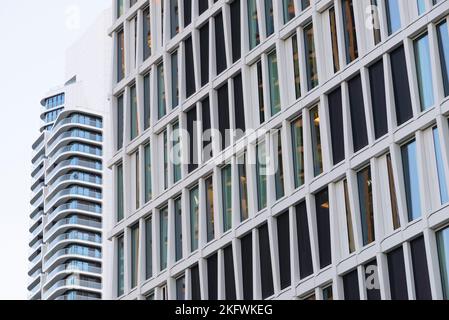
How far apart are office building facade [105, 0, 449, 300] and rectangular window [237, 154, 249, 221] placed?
78 mm

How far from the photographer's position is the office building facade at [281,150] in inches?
1469

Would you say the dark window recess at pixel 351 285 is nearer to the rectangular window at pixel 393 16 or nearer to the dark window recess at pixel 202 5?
the rectangular window at pixel 393 16

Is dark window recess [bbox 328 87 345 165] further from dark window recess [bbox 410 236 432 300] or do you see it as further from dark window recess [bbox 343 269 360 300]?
dark window recess [bbox 410 236 432 300]

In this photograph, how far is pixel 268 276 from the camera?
4303 cm

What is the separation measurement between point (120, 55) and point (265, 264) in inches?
738

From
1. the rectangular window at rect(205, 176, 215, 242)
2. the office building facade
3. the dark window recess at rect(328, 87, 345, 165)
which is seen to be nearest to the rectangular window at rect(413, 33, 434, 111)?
the office building facade

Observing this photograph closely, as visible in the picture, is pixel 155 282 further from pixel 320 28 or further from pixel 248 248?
pixel 320 28

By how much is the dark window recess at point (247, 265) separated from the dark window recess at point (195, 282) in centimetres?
306

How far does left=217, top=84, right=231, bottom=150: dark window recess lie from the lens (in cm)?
4756

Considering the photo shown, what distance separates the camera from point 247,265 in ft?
146

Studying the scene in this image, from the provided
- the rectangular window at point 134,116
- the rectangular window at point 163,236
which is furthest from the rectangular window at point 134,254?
the rectangular window at point 134,116

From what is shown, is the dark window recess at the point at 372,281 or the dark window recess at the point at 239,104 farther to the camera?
the dark window recess at the point at 239,104

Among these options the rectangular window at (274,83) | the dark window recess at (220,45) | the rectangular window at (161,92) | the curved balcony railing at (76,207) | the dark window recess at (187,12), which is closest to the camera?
the rectangular window at (274,83)

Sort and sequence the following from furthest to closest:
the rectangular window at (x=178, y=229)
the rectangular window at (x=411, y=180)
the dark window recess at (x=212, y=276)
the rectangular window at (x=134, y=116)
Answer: the rectangular window at (x=134, y=116) → the rectangular window at (x=178, y=229) → the dark window recess at (x=212, y=276) → the rectangular window at (x=411, y=180)
